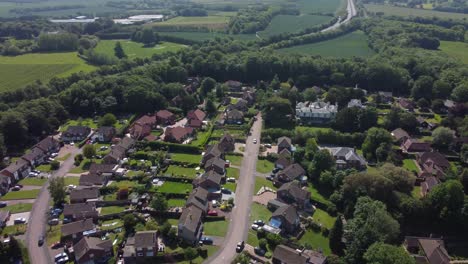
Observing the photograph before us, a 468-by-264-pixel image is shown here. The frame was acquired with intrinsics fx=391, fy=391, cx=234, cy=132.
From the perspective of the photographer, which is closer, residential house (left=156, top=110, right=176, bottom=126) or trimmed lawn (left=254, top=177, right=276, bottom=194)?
trimmed lawn (left=254, top=177, right=276, bottom=194)

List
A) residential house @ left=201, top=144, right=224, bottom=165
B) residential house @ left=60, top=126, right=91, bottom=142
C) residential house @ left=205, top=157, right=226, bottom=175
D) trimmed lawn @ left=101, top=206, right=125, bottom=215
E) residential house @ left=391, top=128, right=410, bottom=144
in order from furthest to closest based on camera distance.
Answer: residential house @ left=60, top=126, right=91, bottom=142
residential house @ left=391, top=128, right=410, bottom=144
residential house @ left=201, top=144, right=224, bottom=165
residential house @ left=205, top=157, right=226, bottom=175
trimmed lawn @ left=101, top=206, right=125, bottom=215

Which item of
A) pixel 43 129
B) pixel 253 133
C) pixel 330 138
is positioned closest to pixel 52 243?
pixel 43 129

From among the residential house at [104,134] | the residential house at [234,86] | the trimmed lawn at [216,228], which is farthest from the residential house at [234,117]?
the trimmed lawn at [216,228]

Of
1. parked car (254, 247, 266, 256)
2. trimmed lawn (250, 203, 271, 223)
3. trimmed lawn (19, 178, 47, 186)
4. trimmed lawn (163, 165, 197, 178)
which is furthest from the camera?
trimmed lawn (163, 165, 197, 178)

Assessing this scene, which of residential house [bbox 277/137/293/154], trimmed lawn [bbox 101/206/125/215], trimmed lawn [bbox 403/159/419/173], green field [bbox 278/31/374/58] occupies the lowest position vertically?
trimmed lawn [bbox 403/159/419/173]

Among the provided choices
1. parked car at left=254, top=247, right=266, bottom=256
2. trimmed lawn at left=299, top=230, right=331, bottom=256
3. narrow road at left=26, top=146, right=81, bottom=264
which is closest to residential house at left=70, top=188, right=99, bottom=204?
narrow road at left=26, top=146, right=81, bottom=264

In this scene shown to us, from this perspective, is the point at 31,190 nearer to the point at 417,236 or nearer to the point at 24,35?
the point at 417,236

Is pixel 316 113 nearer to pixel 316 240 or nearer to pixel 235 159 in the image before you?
pixel 235 159

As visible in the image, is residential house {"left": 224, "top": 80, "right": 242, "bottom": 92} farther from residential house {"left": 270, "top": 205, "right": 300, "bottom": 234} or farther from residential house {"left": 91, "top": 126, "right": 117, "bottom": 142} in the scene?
residential house {"left": 270, "top": 205, "right": 300, "bottom": 234}
